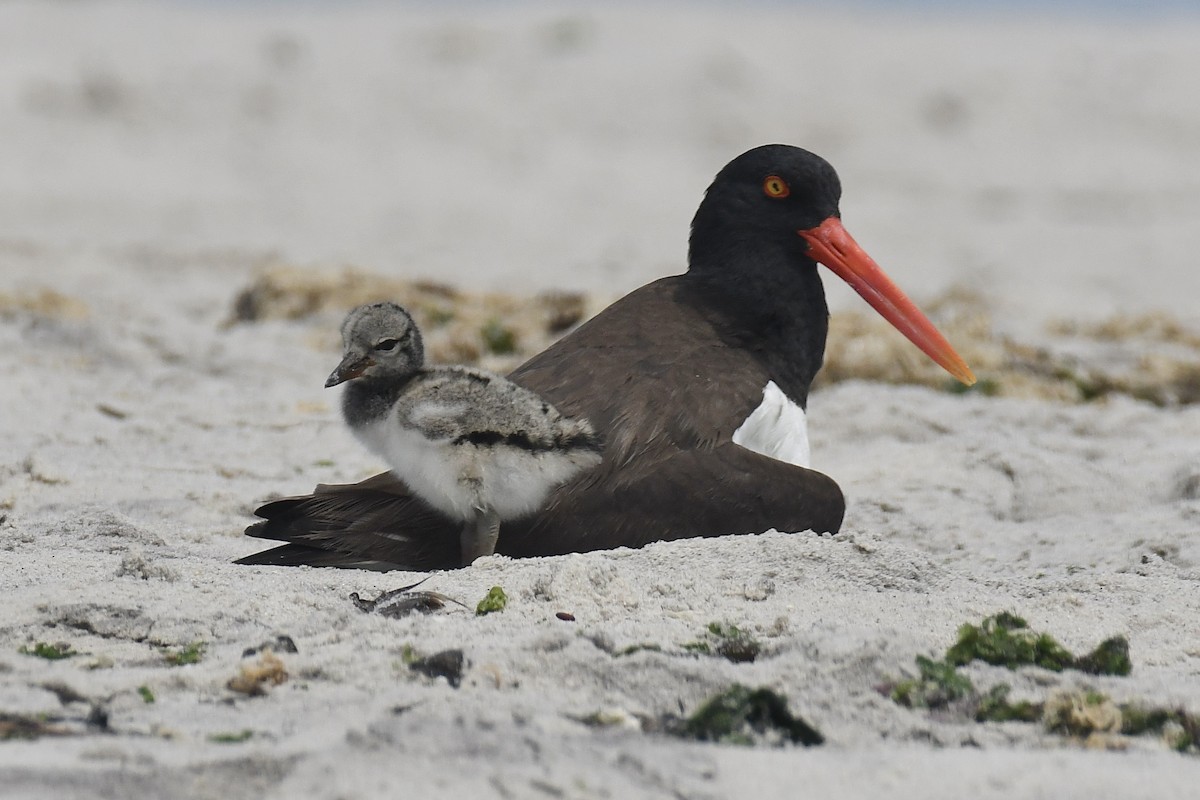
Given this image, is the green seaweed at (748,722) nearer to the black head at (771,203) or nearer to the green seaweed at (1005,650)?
the green seaweed at (1005,650)

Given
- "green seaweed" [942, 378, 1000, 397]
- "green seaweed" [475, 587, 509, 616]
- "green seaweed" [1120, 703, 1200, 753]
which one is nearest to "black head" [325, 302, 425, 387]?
"green seaweed" [475, 587, 509, 616]

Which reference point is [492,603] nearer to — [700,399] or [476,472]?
[476,472]

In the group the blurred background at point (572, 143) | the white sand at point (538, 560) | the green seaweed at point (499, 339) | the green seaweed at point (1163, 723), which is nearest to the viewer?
the white sand at point (538, 560)

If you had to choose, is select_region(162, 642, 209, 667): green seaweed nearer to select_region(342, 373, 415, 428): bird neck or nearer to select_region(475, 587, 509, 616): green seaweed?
select_region(475, 587, 509, 616): green seaweed

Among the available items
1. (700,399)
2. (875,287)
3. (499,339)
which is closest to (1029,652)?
(700,399)

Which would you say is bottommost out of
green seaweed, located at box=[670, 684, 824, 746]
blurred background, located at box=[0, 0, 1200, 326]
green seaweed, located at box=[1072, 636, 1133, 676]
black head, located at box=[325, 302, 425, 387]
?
green seaweed, located at box=[670, 684, 824, 746]

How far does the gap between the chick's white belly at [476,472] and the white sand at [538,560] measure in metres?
0.29

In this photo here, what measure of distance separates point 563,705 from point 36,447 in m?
3.51

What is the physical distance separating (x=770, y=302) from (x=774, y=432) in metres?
0.66

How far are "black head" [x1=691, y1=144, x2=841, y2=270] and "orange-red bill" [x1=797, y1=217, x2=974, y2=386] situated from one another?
0.05 metres

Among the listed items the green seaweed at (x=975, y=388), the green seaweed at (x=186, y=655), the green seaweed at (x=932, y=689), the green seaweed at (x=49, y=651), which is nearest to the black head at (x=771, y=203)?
the green seaweed at (x=975, y=388)

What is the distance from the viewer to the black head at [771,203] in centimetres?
551

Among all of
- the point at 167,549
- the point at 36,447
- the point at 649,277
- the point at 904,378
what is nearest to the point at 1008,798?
the point at 167,549

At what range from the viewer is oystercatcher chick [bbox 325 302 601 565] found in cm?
414
